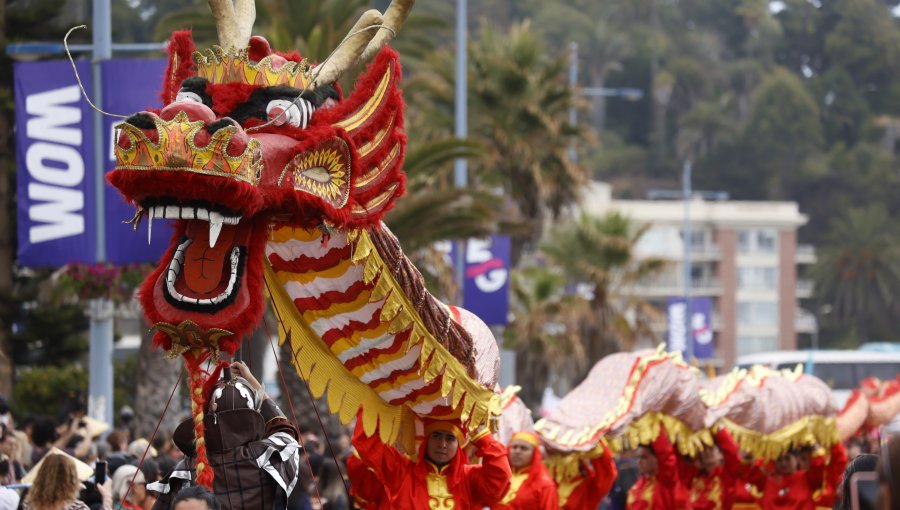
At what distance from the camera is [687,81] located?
399 ft

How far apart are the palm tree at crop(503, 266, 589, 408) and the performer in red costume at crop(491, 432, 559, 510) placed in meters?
22.6

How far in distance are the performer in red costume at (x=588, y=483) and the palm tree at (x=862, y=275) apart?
76.0 meters

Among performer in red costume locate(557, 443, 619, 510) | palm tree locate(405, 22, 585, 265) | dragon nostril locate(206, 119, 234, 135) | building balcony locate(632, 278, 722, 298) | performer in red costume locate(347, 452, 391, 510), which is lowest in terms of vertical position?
performer in red costume locate(557, 443, 619, 510)

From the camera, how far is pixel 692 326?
49.6 meters

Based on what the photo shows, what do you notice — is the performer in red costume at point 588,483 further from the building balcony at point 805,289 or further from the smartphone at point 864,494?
the building balcony at point 805,289

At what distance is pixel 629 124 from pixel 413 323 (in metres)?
113

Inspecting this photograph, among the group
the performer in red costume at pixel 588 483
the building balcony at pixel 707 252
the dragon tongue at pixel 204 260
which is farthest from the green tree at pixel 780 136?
the dragon tongue at pixel 204 260

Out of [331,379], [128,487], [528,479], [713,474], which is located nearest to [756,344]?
[713,474]

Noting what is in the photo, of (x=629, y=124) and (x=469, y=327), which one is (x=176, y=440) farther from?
(x=629, y=124)

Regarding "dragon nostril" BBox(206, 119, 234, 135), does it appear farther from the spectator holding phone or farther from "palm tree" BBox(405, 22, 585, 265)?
"palm tree" BBox(405, 22, 585, 265)

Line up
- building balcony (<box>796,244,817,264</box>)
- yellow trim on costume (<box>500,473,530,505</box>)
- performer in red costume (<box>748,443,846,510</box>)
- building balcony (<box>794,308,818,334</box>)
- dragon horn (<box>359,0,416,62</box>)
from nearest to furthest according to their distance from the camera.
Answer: dragon horn (<box>359,0,416,62</box>)
yellow trim on costume (<box>500,473,530,505</box>)
performer in red costume (<box>748,443,846,510</box>)
building balcony (<box>794,308,818,334</box>)
building balcony (<box>796,244,817,264</box>)

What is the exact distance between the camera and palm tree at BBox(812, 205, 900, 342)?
88312mm

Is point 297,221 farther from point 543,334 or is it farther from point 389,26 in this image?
point 543,334

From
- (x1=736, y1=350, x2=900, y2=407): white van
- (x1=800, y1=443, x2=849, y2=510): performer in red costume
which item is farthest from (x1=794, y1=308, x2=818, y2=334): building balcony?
(x1=800, y1=443, x2=849, y2=510): performer in red costume
